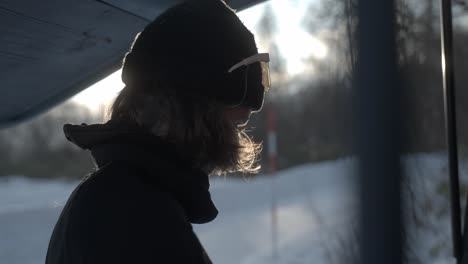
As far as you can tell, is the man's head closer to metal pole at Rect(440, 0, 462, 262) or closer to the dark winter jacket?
the dark winter jacket

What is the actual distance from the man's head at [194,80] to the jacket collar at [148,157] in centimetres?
5

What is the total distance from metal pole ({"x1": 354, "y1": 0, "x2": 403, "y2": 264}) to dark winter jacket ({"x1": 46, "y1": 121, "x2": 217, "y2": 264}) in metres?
0.96

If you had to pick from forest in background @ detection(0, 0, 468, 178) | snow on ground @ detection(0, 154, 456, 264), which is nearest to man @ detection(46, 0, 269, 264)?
forest in background @ detection(0, 0, 468, 178)

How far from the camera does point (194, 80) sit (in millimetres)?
1079

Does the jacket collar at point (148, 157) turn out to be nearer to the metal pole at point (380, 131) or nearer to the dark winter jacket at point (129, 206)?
the dark winter jacket at point (129, 206)

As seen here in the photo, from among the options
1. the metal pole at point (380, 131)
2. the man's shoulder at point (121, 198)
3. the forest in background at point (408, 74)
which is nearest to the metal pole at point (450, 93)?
the forest in background at point (408, 74)

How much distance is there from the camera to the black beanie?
3.53ft

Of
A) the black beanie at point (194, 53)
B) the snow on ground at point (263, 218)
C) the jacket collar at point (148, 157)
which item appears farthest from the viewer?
the snow on ground at point (263, 218)

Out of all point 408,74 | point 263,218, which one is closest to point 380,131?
point 408,74

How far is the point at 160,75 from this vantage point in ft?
3.51

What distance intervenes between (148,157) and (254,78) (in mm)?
340

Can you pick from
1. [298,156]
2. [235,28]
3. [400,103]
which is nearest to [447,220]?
[400,103]

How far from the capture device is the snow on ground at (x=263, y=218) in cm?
242

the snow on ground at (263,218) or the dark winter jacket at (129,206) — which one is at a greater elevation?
the dark winter jacket at (129,206)
